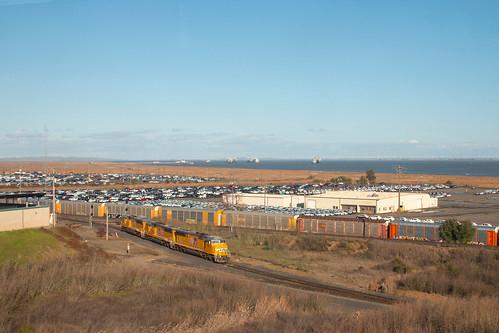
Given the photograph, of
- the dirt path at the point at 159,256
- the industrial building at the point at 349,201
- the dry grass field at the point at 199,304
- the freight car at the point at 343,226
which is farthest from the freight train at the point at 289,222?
the industrial building at the point at 349,201

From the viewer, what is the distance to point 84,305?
783 inches

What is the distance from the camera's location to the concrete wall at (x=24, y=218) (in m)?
42.7

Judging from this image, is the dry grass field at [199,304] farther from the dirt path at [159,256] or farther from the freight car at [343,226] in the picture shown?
the freight car at [343,226]

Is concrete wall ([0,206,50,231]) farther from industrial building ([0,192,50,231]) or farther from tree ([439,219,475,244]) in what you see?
tree ([439,219,475,244])

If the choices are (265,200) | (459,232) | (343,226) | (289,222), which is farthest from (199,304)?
(265,200)

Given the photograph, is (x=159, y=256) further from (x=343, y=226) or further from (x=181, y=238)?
(x=343, y=226)

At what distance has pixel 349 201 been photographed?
76188mm

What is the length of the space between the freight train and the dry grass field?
1338 cm

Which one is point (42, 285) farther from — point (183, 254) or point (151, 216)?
point (151, 216)

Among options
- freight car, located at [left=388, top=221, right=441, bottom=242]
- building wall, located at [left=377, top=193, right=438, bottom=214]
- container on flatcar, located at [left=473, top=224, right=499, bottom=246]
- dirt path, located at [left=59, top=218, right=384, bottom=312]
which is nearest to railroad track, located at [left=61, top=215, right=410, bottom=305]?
dirt path, located at [left=59, top=218, right=384, bottom=312]

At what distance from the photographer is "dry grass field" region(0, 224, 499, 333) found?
15.9 m

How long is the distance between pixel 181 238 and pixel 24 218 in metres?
13.4

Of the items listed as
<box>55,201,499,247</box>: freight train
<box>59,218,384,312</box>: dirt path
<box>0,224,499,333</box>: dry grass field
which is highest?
<box>0,224,499,333</box>: dry grass field

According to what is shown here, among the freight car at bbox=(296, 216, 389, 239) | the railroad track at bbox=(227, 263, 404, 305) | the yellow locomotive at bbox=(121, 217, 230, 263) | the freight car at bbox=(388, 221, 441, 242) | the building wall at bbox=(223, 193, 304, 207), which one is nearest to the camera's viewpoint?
the railroad track at bbox=(227, 263, 404, 305)
